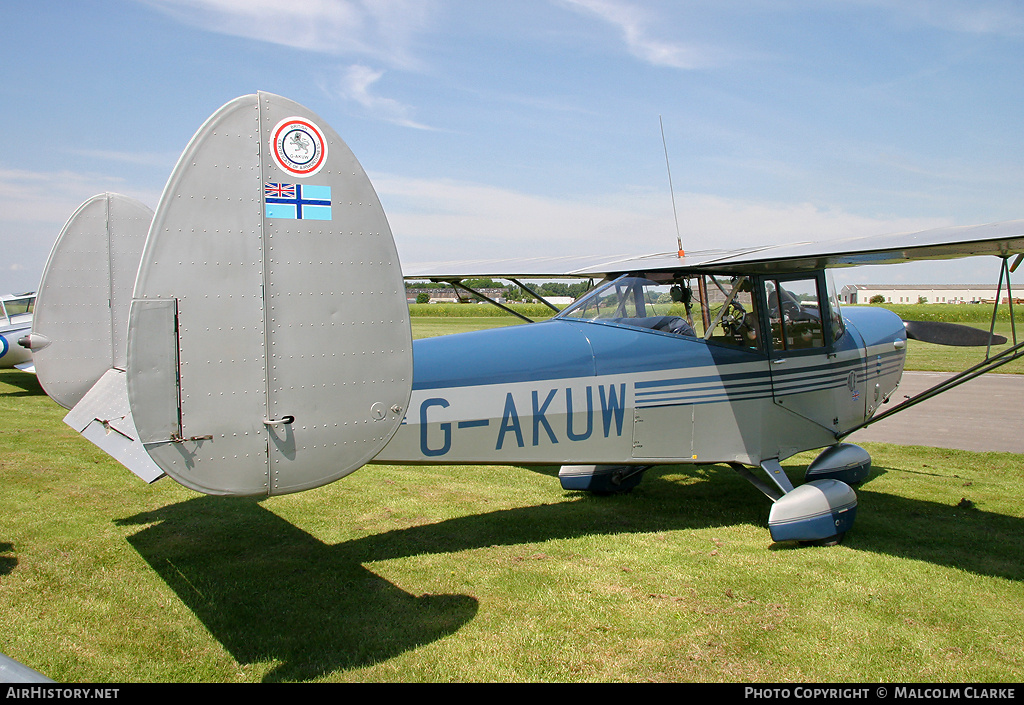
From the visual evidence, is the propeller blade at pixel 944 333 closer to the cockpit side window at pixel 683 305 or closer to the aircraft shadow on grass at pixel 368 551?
the aircraft shadow on grass at pixel 368 551

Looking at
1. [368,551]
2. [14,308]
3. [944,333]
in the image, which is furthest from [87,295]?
[14,308]

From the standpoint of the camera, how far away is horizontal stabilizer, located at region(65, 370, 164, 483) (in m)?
3.61

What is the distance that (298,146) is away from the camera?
3.34 m

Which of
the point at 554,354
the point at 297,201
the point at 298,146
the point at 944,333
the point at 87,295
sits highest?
the point at 298,146

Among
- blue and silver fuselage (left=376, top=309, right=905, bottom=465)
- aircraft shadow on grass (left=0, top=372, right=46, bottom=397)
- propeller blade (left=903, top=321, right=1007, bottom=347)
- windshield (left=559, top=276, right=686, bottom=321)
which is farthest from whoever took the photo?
aircraft shadow on grass (left=0, top=372, right=46, bottom=397)

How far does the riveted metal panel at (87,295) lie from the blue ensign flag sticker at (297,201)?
9.23 feet

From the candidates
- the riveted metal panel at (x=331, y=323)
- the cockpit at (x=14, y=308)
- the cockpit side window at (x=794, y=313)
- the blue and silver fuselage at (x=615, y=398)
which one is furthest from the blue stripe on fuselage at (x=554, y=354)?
the cockpit at (x=14, y=308)

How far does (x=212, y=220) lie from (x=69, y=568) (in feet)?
10.1

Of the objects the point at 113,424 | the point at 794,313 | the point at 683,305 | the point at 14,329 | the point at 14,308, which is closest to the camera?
the point at 113,424

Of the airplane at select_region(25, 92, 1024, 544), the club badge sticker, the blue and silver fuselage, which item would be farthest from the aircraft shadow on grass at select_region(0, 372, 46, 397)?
the club badge sticker

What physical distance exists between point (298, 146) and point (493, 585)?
2991 millimetres

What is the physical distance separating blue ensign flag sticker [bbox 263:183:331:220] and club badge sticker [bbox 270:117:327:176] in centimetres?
8

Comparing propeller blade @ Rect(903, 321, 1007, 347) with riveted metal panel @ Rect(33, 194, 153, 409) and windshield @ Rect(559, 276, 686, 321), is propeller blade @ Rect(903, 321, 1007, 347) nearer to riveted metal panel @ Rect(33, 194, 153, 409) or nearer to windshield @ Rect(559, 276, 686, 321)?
windshield @ Rect(559, 276, 686, 321)

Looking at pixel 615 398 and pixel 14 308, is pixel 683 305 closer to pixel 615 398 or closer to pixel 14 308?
pixel 615 398
